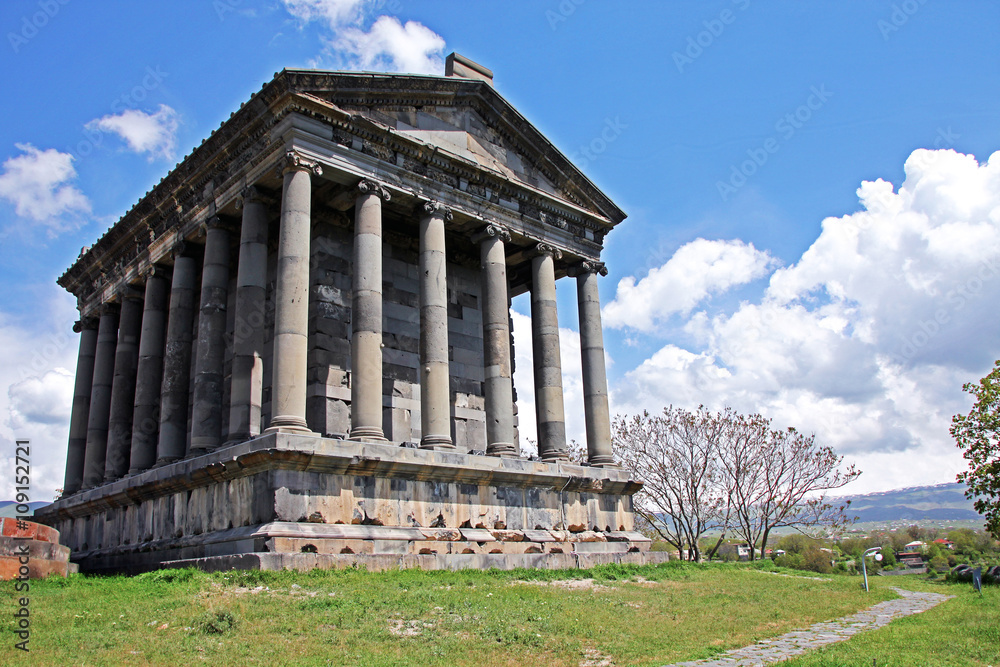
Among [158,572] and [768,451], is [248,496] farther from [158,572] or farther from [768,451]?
[768,451]

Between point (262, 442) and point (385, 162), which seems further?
point (385, 162)

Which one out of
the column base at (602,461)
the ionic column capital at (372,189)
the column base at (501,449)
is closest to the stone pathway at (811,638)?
the column base at (602,461)

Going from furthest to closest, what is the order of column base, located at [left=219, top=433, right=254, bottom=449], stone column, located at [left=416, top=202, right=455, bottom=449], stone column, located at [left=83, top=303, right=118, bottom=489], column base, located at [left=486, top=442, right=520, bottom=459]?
stone column, located at [left=83, top=303, right=118, bottom=489]
column base, located at [left=486, top=442, right=520, bottom=459]
stone column, located at [left=416, top=202, right=455, bottom=449]
column base, located at [left=219, top=433, right=254, bottom=449]

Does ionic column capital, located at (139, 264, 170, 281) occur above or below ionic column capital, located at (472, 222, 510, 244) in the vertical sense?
below

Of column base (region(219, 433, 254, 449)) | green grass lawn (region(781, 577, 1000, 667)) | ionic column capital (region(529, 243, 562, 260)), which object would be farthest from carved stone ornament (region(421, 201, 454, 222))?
green grass lawn (region(781, 577, 1000, 667))

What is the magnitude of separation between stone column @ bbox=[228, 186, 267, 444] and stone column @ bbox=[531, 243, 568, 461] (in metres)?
8.72

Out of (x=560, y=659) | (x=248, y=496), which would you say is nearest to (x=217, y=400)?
(x=248, y=496)

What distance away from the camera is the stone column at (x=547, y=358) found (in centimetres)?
2434

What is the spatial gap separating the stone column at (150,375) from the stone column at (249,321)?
4849mm

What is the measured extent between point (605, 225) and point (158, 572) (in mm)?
19264

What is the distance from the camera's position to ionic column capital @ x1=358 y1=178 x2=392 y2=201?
69.9ft

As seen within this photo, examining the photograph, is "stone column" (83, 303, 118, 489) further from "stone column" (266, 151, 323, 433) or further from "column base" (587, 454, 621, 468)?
"column base" (587, 454, 621, 468)

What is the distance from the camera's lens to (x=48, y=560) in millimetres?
16906

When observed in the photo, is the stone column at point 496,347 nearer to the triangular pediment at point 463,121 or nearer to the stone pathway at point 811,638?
the triangular pediment at point 463,121
